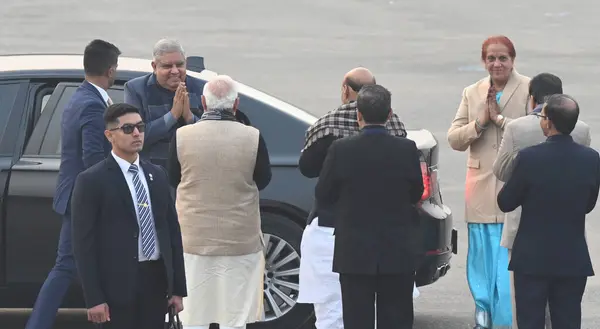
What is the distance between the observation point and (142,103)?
802cm

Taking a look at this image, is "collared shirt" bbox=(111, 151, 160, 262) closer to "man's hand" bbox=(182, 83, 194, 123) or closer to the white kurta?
the white kurta

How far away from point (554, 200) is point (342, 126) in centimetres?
123

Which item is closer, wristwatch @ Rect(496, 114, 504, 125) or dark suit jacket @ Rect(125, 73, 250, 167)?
dark suit jacket @ Rect(125, 73, 250, 167)

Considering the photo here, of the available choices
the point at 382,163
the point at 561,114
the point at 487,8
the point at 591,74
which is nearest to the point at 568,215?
the point at 561,114

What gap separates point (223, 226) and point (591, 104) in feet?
40.4

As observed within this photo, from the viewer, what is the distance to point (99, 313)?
6.07m

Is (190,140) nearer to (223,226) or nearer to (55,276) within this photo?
(223,226)

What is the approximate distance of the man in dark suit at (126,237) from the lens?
6.09 metres

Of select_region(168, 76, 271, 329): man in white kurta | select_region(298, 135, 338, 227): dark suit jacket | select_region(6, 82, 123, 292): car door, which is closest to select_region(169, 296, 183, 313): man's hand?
select_region(168, 76, 271, 329): man in white kurta

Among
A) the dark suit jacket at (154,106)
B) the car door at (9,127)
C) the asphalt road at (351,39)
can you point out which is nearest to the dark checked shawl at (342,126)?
the dark suit jacket at (154,106)

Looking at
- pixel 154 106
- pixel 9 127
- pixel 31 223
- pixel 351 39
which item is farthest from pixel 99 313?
pixel 351 39

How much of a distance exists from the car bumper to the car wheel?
739 millimetres

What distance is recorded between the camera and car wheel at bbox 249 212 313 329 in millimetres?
8352

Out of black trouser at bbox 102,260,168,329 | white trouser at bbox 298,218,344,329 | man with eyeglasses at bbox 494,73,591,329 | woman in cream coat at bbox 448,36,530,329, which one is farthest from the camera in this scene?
woman in cream coat at bbox 448,36,530,329
